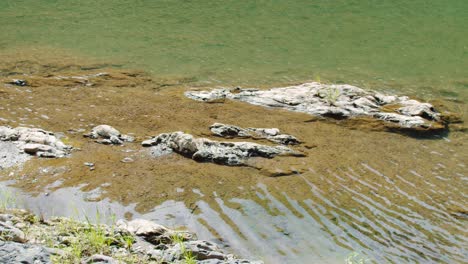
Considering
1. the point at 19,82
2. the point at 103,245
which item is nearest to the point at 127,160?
the point at 103,245

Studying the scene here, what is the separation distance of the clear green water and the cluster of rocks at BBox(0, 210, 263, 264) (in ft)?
27.7

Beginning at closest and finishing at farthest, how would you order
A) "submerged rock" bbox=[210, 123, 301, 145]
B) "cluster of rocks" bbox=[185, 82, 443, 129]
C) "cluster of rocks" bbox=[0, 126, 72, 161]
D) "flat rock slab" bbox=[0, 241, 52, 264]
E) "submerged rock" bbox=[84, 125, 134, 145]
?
1. "flat rock slab" bbox=[0, 241, 52, 264]
2. "cluster of rocks" bbox=[0, 126, 72, 161]
3. "submerged rock" bbox=[84, 125, 134, 145]
4. "submerged rock" bbox=[210, 123, 301, 145]
5. "cluster of rocks" bbox=[185, 82, 443, 129]

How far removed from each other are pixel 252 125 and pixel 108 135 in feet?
9.62

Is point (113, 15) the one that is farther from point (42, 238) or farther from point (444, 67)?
point (42, 238)

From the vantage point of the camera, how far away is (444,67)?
53.7ft

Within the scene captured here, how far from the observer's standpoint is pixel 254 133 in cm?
975

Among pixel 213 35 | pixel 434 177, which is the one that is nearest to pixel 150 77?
pixel 213 35

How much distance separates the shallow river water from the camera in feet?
21.7

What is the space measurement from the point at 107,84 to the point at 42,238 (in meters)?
7.94

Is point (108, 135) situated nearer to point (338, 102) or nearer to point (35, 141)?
point (35, 141)

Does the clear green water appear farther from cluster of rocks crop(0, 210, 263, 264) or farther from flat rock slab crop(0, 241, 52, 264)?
flat rock slab crop(0, 241, 52, 264)

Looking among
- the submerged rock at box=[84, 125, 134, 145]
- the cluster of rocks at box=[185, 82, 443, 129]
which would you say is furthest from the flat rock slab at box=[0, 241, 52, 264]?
the cluster of rocks at box=[185, 82, 443, 129]

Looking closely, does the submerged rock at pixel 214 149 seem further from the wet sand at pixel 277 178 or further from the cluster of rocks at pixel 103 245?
the cluster of rocks at pixel 103 245

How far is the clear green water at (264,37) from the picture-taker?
15.3 metres
